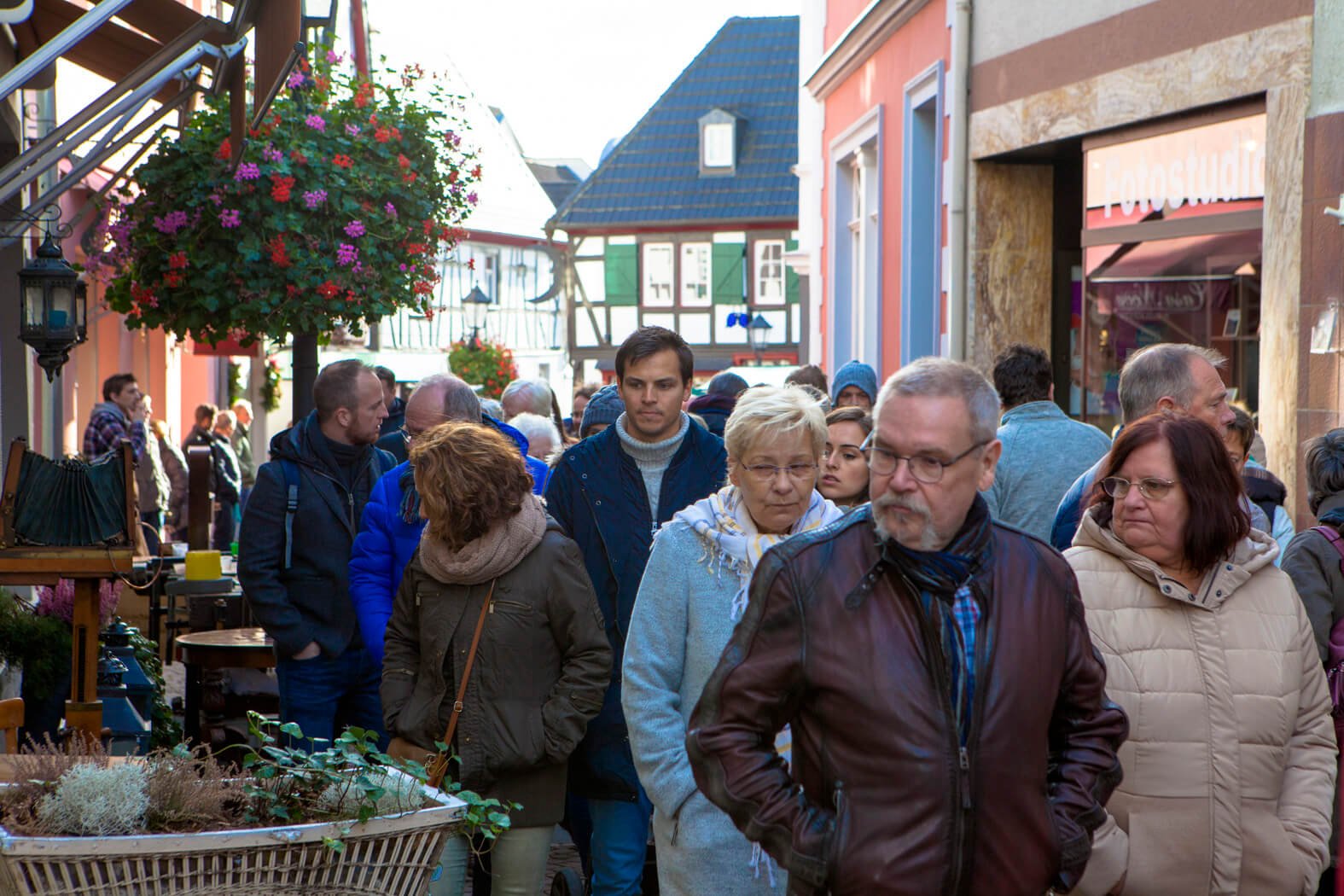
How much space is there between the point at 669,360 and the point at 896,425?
208 cm

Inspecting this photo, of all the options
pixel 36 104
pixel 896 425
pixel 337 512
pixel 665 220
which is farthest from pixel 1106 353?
pixel 665 220

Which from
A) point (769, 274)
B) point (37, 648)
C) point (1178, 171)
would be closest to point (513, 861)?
point (37, 648)

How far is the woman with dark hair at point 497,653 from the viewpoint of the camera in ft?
13.3

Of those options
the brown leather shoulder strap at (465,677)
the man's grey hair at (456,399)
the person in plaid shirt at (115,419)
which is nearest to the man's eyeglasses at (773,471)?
the brown leather shoulder strap at (465,677)

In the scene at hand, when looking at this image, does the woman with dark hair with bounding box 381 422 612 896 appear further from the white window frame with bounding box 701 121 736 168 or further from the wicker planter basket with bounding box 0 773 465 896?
the white window frame with bounding box 701 121 736 168

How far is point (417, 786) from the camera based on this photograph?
2877 millimetres

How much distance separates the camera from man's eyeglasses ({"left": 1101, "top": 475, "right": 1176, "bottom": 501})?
3.30m

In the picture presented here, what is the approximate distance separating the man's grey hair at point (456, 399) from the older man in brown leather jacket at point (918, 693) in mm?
2856

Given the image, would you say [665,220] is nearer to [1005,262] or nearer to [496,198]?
[496,198]

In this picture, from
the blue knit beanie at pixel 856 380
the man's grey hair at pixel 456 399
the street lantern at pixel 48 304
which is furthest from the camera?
the blue knit beanie at pixel 856 380

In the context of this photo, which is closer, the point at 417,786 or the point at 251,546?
the point at 417,786

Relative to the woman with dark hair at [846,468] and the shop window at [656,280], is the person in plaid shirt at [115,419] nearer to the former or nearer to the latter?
the woman with dark hair at [846,468]

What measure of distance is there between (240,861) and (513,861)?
1.52 m

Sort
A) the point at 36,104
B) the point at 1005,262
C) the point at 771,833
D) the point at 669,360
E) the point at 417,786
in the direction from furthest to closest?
the point at 1005,262, the point at 36,104, the point at 669,360, the point at 417,786, the point at 771,833
